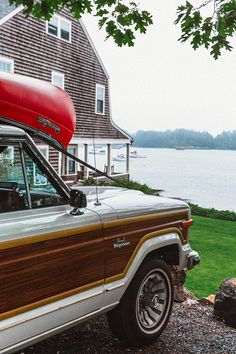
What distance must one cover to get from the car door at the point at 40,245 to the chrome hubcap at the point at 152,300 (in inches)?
34.6

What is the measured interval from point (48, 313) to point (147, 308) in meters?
1.63

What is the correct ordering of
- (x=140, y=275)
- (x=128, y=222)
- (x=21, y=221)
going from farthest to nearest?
(x=140, y=275) < (x=128, y=222) < (x=21, y=221)

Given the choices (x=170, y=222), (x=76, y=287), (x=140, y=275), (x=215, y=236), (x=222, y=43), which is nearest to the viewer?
(x=76, y=287)

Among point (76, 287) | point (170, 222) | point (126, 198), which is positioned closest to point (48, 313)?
point (76, 287)

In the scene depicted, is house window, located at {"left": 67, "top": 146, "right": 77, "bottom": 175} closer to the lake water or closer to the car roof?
the lake water

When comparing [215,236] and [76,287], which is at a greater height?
[76,287]

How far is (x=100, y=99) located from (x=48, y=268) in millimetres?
24000

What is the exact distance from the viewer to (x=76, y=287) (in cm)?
372

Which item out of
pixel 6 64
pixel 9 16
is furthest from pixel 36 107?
pixel 9 16

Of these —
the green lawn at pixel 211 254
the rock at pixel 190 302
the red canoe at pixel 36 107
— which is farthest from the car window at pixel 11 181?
the green lawn at pixel 211 254

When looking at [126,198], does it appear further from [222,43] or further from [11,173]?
[222,43]

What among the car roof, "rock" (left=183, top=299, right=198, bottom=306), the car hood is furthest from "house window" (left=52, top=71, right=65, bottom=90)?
the car roof

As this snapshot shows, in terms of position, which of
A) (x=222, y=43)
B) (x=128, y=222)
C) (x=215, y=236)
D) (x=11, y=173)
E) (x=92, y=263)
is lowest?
(x=215, y=236)

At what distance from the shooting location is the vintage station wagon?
10.7ft
